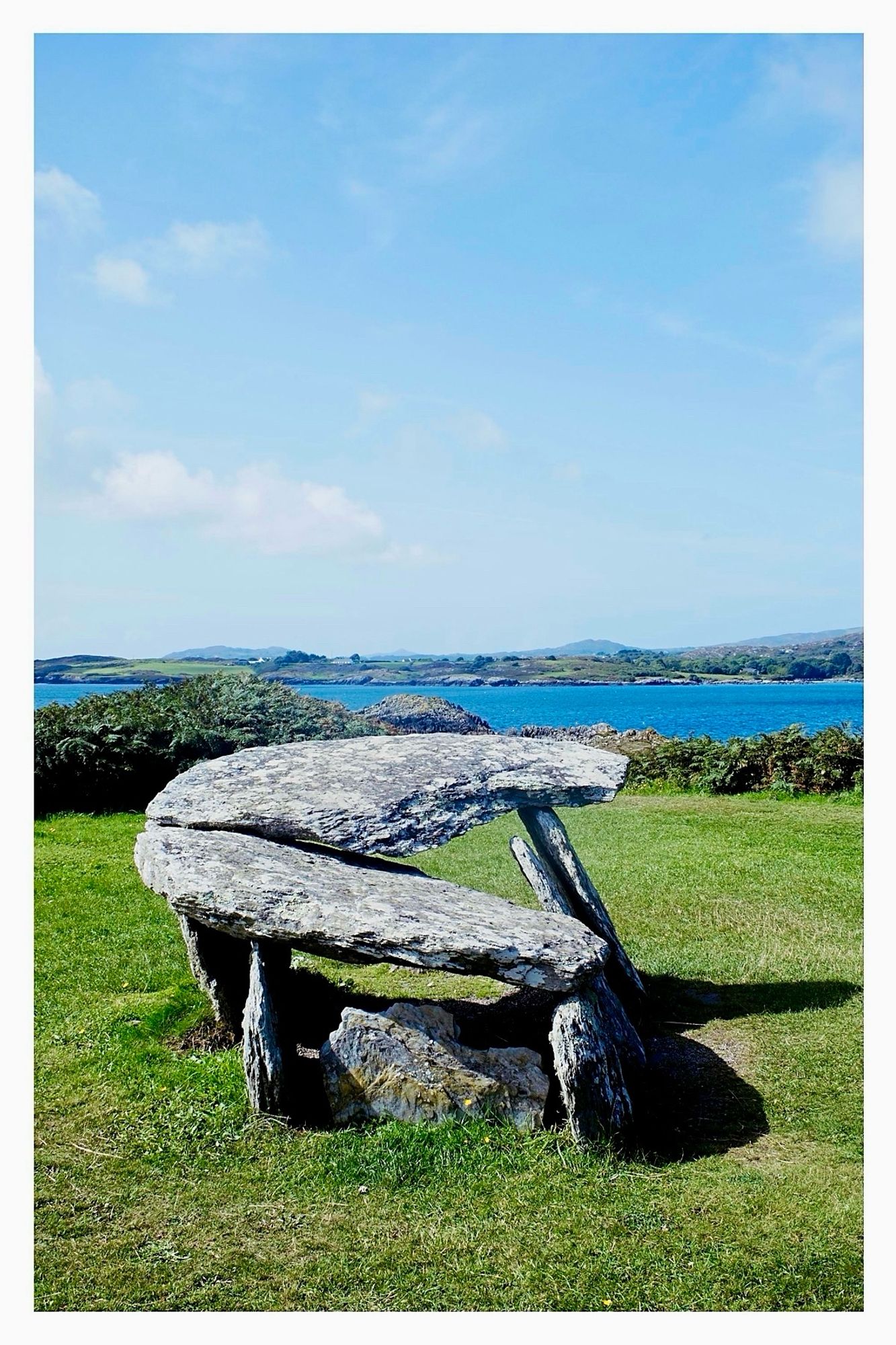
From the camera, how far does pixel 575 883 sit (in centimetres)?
725

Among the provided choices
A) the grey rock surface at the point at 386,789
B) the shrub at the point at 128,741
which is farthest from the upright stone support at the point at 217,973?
the shrub at the point at 128,741

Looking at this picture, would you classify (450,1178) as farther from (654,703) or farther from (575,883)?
(654,703)

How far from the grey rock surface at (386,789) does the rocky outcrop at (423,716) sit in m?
19.1

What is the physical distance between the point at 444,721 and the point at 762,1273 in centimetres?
2344

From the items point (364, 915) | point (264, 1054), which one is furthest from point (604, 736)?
point (264, 1054)

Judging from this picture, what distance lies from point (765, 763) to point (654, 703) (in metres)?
22.3

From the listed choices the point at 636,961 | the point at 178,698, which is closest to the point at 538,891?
the point at 636,961

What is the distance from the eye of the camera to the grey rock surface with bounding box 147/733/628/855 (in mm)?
6438

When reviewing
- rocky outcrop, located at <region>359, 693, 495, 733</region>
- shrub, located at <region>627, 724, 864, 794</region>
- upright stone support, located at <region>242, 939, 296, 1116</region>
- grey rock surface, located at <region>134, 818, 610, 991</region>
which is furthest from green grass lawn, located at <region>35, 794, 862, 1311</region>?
rocky outcrop, located at <region>359, 693, 495, 733</region>

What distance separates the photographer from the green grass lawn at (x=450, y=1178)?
4.28m

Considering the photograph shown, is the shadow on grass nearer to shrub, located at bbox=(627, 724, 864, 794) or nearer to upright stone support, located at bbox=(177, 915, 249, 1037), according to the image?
upright stone support, located at bbox=(177, 915, 249, 1037)

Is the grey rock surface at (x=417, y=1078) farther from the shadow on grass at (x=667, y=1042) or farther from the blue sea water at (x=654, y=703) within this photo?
the blue sea water at (x=654, y=703)

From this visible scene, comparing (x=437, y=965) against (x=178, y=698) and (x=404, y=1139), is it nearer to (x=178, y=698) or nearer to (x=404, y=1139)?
(x=404, y=1139)

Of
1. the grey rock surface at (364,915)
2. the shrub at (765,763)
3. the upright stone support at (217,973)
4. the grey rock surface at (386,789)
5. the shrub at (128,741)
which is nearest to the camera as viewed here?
the grey rock surface at (364,915)
